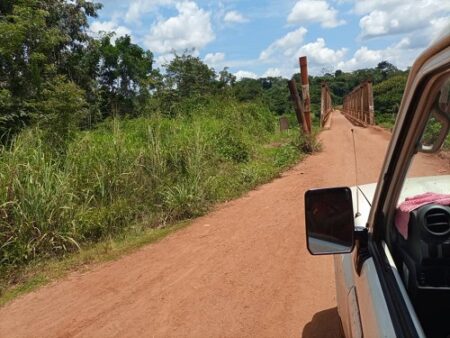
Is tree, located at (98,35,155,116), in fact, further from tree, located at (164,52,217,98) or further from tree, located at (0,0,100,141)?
tree, located at (0,0,100,141)

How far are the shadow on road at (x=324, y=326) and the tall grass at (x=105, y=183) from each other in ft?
10.5

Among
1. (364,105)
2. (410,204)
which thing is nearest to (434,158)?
(410,204)

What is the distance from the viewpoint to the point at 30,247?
545 cm

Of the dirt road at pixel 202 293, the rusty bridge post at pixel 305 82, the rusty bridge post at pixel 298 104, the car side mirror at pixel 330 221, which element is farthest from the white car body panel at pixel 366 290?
the rusty bridge post at pixel 305 82

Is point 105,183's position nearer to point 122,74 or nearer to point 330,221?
point 330,221

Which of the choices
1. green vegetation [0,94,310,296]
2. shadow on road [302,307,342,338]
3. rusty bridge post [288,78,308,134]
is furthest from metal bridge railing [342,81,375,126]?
shadow on road [302,307,342,338]

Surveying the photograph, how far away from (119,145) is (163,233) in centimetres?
157

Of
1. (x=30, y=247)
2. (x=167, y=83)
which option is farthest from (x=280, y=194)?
(x=167, y=83)

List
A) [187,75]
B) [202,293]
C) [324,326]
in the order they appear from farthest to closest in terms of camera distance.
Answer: [187,75] < [202,293] < [324,326]

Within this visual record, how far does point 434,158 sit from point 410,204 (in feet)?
0.67

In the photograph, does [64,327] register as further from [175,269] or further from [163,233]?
[163,233]

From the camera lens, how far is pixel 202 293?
441 centimetres

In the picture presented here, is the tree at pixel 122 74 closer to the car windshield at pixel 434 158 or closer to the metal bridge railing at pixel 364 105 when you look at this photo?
the metal bridge railing at pixel 364 105

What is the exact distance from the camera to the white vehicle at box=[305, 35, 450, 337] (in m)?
1.36
